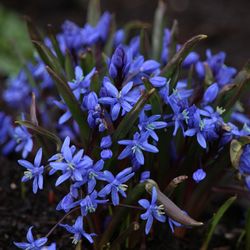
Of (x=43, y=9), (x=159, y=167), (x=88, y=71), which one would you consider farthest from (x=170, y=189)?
(x=43, y=9)

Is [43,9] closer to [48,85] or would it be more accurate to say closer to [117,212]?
[48,85]

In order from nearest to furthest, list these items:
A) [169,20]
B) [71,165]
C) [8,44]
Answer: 1. [71,165]
2. [8,44]
3. [169,20]

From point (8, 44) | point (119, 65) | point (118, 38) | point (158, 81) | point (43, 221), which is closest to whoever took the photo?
point (119, 65)

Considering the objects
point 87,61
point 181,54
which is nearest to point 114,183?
point 181,54

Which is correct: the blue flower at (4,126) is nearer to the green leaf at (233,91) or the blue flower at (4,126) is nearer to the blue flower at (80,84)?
the blue flower at (80,84)

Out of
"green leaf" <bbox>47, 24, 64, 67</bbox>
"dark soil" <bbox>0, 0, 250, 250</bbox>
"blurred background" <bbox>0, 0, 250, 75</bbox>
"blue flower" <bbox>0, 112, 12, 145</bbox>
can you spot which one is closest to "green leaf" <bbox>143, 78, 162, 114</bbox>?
"green leaf" <bbox>47, 24, 64, 67</bbox>

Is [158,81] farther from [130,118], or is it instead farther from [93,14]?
[93,14]

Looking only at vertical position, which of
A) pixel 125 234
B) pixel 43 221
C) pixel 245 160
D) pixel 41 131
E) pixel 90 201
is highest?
pixel 41 131
